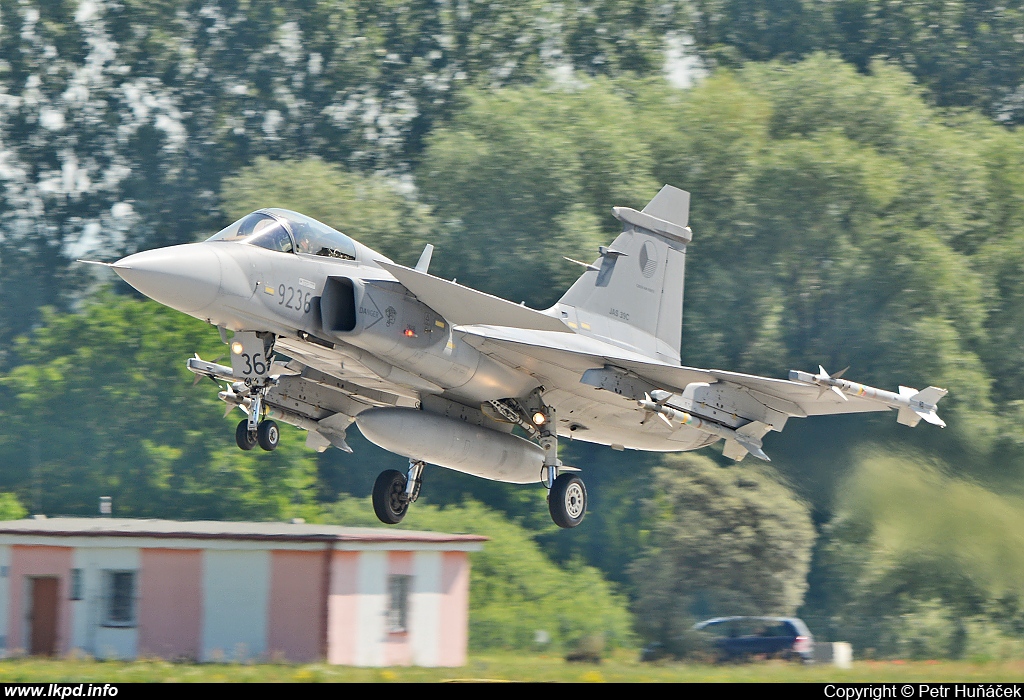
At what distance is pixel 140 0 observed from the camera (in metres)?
37.3

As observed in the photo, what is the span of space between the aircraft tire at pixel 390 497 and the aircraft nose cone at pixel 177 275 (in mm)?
3962

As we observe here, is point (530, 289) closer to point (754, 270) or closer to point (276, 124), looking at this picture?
point (754, 270)

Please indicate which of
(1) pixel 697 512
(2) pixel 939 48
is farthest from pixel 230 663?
(2) pixel 939 48

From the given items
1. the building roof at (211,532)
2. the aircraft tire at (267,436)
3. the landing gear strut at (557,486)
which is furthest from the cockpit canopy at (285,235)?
the building roof at (211,532)

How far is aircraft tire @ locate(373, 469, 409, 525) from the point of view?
14562 millimetres

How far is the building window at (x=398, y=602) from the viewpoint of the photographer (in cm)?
1570

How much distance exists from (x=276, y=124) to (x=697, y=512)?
2066cm

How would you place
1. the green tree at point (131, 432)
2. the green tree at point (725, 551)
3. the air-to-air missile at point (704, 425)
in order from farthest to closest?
the green tree at point (131, 432), the green tree at point (725, 551), the air-to-air missile at point (704, 425)

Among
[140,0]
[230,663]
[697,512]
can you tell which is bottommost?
[230,663]

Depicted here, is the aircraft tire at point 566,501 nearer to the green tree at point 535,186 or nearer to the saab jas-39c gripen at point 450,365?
the saab jas-39c gripen at point 450,365

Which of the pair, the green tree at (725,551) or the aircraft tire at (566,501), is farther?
the green tree at (725,551)

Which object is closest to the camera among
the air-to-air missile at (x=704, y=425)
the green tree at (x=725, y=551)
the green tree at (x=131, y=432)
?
the air-to-air missile at (x=704, y=425)

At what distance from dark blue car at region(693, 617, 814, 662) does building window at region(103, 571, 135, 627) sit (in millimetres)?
10167

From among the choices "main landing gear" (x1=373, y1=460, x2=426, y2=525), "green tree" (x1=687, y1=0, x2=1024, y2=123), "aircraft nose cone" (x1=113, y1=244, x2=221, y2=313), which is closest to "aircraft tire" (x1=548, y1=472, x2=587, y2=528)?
"main landing gear" (x1=373, y1=460, x2=426, y2=525)
